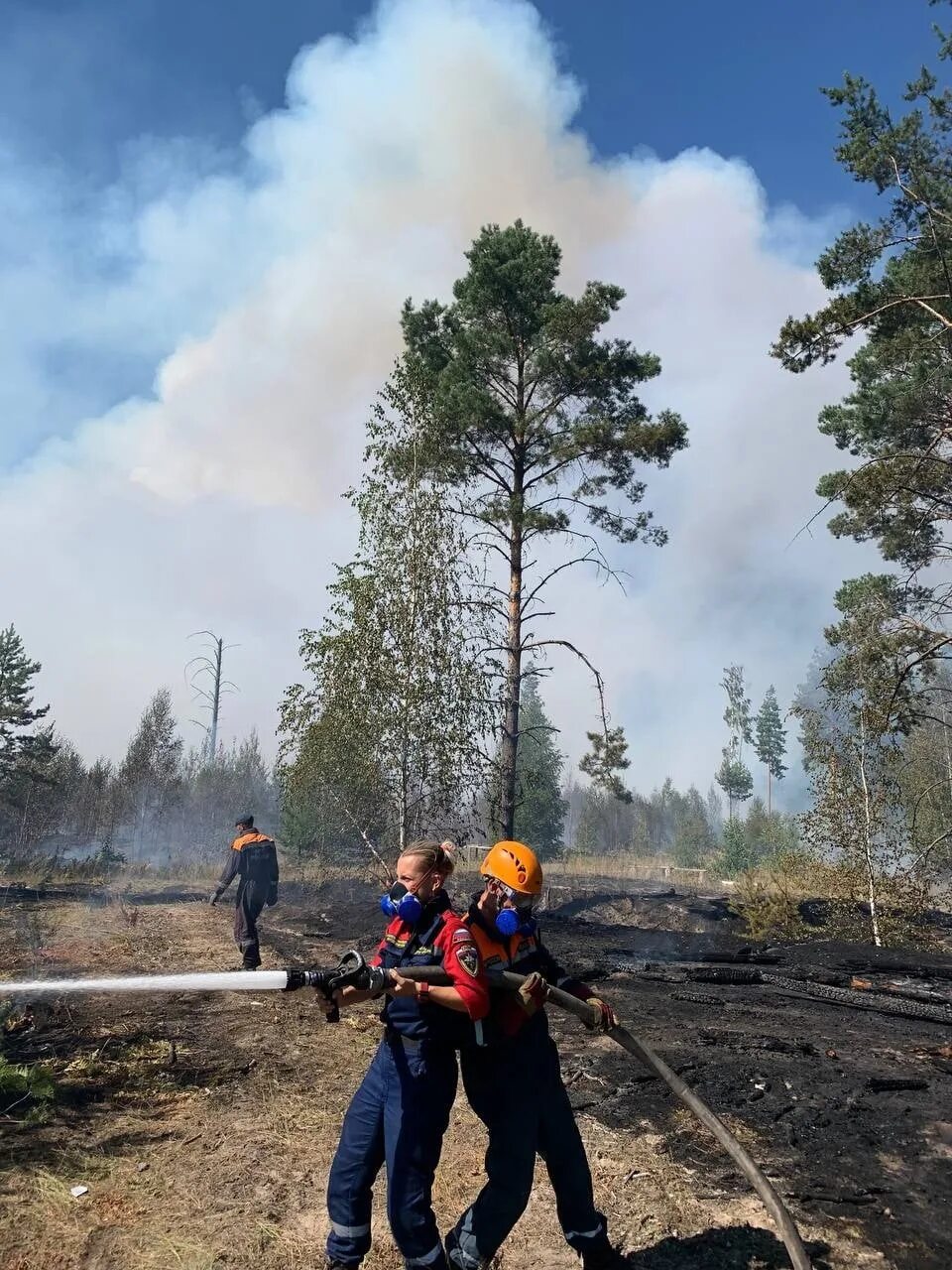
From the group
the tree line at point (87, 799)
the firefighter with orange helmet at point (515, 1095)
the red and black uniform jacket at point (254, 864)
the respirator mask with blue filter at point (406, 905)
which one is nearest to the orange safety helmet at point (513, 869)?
the firefighter with orange helmet at point (515, 1095)

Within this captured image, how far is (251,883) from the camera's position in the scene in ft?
31.6

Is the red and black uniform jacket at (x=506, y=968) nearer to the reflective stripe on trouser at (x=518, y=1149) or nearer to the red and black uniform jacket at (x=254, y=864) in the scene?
the reflective stripe on trouser at (x=518, y=1149)

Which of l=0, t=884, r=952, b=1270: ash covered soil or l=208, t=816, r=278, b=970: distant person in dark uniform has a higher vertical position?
l=208, t=816, r=278, b=970: distant person in dark uniform

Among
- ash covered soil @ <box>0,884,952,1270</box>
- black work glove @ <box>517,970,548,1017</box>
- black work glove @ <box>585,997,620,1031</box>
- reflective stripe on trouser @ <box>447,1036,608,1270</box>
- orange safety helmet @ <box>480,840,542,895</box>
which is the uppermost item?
orange safety helmet @ <box>480,840,542,895</box>

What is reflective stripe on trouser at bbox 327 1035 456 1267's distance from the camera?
326 cm

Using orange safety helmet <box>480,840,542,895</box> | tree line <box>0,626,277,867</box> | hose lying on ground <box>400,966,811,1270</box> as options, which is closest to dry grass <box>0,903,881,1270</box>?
hose lying on ground <box>400,966,811,1270</box>

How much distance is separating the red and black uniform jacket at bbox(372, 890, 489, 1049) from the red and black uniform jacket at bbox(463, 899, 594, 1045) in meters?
0.09

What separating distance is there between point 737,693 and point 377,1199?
100508 millimetres

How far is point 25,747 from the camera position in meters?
30.3

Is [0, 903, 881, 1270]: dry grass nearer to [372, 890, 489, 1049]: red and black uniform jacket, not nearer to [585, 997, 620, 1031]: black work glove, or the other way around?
[585, 997, 620, 1031]: black work glove

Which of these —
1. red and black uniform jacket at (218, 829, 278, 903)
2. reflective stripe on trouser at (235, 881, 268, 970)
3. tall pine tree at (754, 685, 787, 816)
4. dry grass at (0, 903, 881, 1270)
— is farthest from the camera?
tall pine tree at (754, 685, 787, 816)

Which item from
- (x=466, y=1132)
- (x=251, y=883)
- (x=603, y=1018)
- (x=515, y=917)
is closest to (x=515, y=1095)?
(x=603, y=1018)

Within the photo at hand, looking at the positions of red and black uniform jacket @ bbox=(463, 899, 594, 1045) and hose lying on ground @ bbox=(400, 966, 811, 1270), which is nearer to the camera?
hose lying on ground @ bbox=(400, 966, 811, 1270)

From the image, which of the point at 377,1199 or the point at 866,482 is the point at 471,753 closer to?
the point at 866,482
